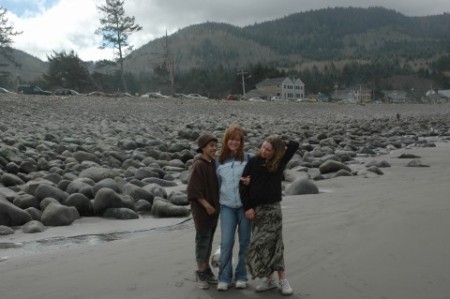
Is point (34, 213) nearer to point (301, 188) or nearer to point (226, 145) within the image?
point (226, 145)

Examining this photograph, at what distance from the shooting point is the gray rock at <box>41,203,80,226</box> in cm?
621

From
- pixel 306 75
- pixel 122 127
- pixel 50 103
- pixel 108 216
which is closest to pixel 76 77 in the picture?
pixel 50 103

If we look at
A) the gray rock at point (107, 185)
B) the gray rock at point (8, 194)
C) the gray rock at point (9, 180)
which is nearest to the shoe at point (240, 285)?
the gray rock at point (107, 185)

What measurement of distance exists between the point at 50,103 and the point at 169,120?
5.29 m

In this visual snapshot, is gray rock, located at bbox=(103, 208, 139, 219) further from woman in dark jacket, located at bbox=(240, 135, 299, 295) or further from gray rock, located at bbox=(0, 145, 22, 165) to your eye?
gray rock, located at bbox=(0, 145, 22, 165)

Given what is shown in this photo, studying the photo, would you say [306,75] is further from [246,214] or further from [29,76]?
[246,214]

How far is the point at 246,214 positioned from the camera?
13.2 feet

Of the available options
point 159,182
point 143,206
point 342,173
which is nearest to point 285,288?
point 143,206

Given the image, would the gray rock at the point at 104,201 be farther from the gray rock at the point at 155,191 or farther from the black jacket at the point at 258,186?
the black jacket at the point at 258,186

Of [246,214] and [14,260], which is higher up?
[246,214]

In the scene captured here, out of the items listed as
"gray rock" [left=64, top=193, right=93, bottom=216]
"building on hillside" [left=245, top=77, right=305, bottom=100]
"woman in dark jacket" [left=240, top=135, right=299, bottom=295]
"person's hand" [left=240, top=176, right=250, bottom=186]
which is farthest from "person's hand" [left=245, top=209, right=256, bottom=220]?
"building on hillside" [left=245, top=77, right=305, bottom=100]

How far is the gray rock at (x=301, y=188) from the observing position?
8.05m

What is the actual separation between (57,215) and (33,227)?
367 millimetres

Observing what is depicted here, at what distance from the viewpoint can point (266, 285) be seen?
4086 millimetres
